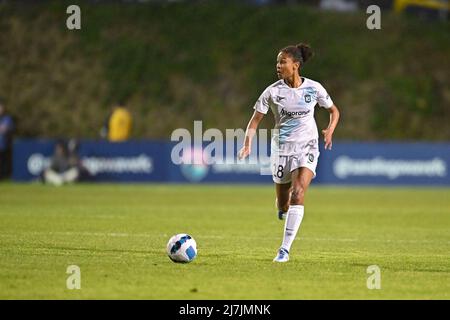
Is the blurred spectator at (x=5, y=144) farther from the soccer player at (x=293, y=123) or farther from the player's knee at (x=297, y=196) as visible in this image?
the player's knee at (x=297, y=196)

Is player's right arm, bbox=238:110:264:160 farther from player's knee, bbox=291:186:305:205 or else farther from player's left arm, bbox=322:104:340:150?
A: player's left arm, bbox=322:104:340:150

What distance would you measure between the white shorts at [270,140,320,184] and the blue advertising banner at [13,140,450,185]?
1921cm

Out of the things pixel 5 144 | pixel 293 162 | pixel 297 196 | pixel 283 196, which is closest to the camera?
pixel 297 196

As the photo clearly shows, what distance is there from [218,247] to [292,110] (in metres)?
2.42

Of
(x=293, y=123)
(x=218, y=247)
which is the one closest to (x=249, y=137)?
(x=293, y=123)

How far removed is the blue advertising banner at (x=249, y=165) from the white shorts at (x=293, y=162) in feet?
63.0

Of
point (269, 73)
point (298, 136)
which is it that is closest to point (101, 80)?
point (269, 73)

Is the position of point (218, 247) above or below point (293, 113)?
below

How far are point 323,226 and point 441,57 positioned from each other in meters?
28.3

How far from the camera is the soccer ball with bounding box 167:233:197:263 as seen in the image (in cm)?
1177

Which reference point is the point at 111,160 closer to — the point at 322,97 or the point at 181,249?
the point at 322,97

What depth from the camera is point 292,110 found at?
499 inches

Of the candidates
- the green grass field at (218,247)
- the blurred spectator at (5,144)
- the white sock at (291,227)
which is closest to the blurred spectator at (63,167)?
the blurred spectator at (5,144)
